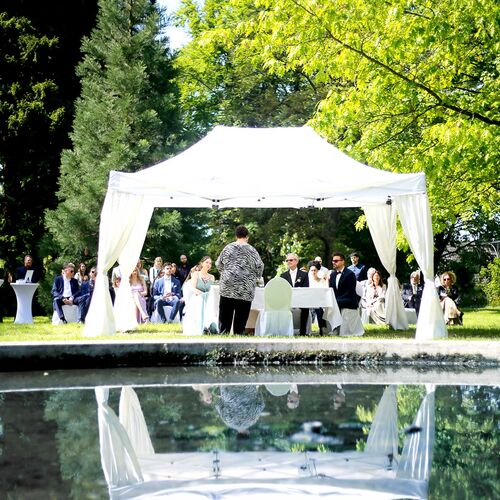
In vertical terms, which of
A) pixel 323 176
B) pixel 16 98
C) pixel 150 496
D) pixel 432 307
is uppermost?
pixel 16 98

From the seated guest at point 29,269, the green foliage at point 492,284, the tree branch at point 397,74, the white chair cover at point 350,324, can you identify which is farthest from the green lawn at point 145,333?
the green foliage at point 492,284

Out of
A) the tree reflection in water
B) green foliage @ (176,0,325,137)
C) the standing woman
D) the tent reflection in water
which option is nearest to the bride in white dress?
the standing woman

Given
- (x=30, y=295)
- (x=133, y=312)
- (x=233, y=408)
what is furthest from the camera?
(x=30, y=295)

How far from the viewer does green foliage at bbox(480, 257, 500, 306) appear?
3644 centimetres

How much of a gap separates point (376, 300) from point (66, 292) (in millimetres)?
6544

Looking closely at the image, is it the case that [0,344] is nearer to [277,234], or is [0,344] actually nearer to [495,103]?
[495,103]

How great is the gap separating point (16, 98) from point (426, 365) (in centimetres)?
2006

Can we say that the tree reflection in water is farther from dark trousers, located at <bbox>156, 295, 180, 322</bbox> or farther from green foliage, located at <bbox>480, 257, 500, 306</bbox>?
green foliage, located at <bbox>480, 257, 500, 306</bbox>

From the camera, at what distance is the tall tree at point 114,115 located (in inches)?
987

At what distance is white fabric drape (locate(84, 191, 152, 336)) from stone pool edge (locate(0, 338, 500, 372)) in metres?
2.19

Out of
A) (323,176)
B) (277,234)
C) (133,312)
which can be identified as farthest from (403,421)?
(277,234)

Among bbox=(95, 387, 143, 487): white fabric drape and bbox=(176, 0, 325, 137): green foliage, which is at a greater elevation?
bbox=(176, 0, 325, 137): green foliage

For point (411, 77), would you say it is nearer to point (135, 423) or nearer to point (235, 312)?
point (235, 312)

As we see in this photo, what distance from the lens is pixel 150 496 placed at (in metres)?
5.13
